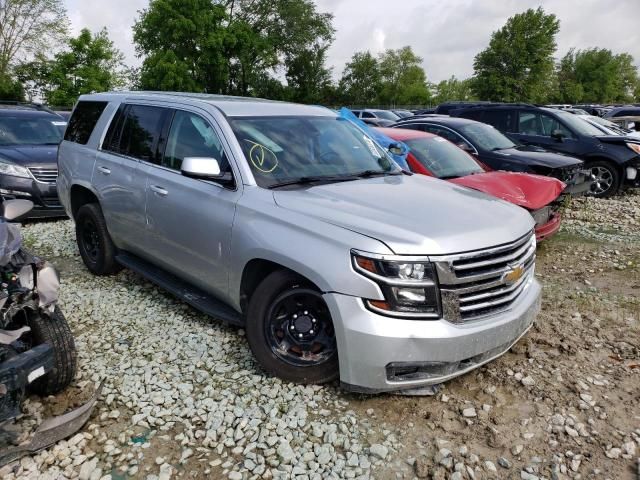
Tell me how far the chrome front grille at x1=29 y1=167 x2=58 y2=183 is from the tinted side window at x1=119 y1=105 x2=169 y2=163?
3750 millimetres

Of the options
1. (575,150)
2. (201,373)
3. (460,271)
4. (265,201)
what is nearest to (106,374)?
(201,373)

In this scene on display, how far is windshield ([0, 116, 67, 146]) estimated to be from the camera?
860 centimetres

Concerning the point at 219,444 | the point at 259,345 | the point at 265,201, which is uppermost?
the point at 265,201

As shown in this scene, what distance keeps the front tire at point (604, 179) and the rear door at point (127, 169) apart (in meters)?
8.54

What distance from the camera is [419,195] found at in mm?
3529

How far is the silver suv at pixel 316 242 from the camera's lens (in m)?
2.80

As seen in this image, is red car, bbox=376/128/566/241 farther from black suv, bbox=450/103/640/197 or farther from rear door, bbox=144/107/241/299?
black suv, bbox=450/103/640/197

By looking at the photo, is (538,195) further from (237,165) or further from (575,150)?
(575,150)

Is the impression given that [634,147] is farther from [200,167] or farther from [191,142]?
[200,167]

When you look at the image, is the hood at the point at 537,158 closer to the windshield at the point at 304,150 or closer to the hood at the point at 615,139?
the hood at the point at 615,139

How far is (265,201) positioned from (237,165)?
40 centimetres

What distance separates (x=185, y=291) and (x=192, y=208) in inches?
27.6

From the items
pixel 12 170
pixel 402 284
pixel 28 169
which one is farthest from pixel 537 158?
pixel 12 170

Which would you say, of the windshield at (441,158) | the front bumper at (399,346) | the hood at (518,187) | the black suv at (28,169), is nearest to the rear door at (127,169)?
the front bumper at (399,346)
